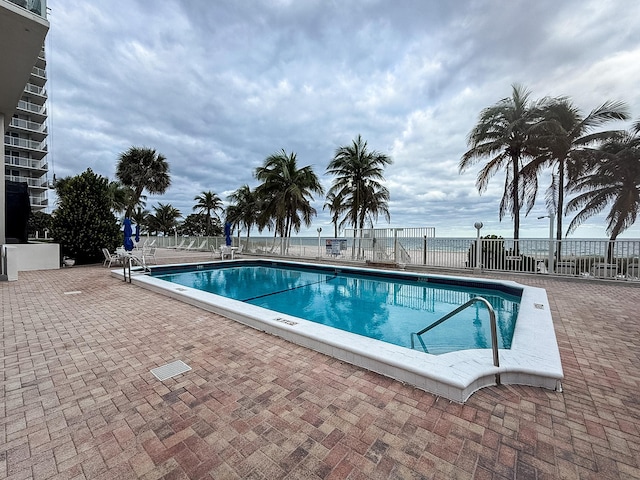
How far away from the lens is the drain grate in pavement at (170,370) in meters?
2.68

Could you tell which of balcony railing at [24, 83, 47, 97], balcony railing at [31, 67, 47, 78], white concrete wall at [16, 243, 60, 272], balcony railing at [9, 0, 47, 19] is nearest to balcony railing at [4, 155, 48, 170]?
balcony railing at [24, 83, 47, 97]

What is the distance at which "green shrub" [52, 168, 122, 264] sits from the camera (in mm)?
11617

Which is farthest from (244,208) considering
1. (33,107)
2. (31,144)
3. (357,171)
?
(33,107)

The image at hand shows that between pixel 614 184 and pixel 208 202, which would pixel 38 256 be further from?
pixel 614 184

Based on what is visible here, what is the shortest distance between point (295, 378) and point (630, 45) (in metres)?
12.4

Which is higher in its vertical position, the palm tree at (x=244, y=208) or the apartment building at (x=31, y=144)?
the apartment building at (x=31, y=144)

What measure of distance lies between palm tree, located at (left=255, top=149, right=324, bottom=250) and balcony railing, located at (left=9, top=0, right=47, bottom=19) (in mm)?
11228

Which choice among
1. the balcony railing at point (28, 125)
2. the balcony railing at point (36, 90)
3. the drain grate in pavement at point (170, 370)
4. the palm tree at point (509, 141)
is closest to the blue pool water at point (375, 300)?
the drain grate in pavement at point (170, 370)

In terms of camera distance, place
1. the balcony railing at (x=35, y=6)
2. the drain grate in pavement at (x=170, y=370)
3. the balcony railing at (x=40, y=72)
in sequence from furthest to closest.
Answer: the balcony railing at (x=40, y=72) < the balcony railing at (x=35, y=6) < the drain grate in pavement at (x=170, y=370)

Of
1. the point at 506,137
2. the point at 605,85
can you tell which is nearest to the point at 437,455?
the point at 506,137

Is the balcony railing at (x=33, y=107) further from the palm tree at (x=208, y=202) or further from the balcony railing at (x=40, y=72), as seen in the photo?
the palm tree at (x=208, y=202)

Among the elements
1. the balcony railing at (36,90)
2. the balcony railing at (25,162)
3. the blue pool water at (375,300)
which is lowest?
the blue pool water at (375,300)

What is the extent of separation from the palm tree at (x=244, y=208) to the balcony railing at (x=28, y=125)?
25.9m

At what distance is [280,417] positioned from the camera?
204cm
